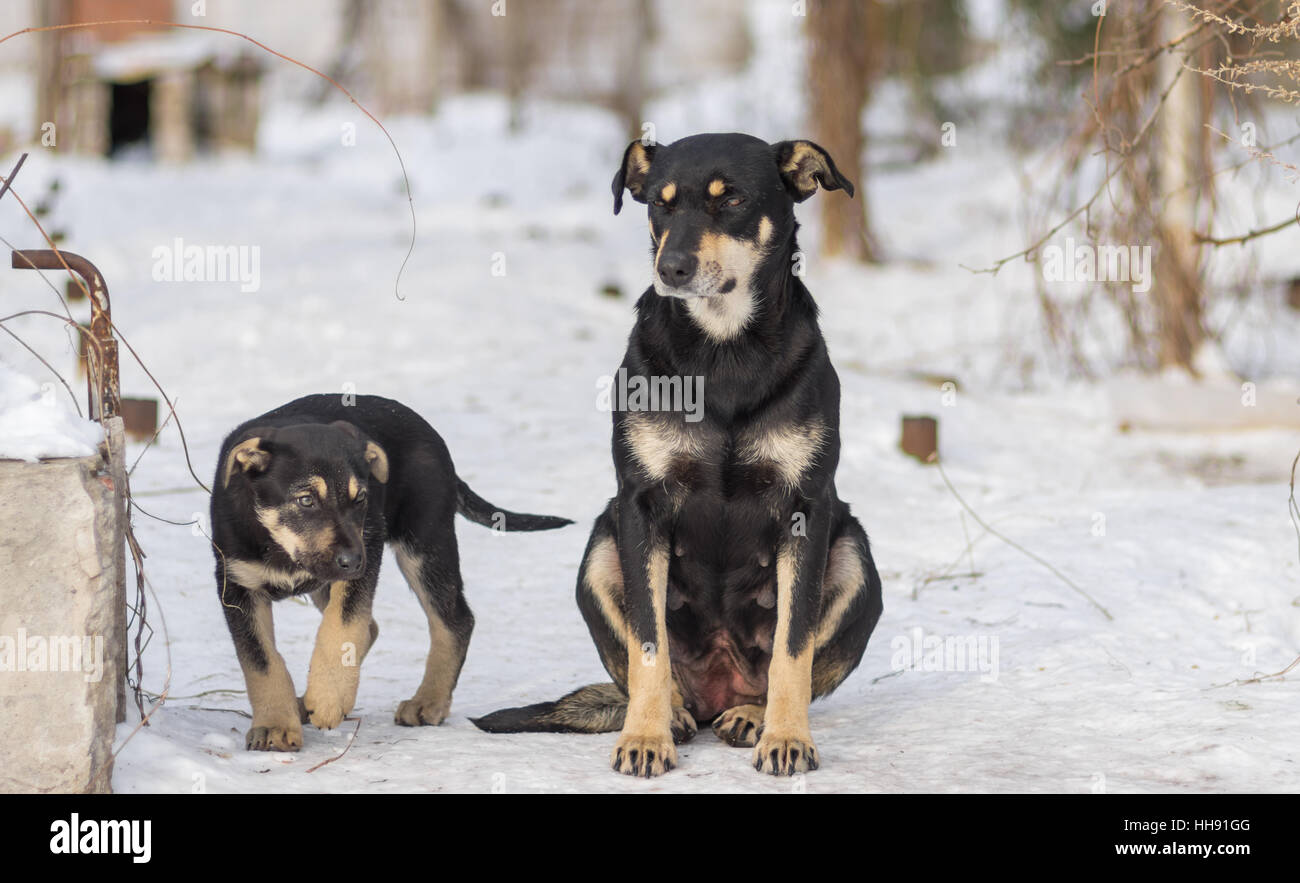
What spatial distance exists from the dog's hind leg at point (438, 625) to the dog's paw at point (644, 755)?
879mm

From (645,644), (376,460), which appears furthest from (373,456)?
(645,644)

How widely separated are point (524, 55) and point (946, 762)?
27.4 meters

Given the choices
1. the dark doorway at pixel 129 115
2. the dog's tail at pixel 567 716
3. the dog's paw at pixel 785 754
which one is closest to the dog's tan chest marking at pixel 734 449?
the dog's paw at pixel 785 754

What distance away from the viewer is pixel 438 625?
4.79m

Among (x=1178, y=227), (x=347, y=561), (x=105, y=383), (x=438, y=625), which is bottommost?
(x=438, y=625)

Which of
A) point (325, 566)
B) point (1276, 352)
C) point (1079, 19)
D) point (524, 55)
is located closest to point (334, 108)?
point (524, 55)

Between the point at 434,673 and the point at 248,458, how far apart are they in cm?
107

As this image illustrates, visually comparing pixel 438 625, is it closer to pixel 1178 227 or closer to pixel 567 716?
pixel 567 716

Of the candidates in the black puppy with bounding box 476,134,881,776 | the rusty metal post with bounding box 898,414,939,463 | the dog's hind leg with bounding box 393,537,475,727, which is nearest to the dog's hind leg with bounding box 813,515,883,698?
the black puppy with bounding box 476,134,881,776

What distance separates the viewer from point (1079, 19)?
19.7 metres

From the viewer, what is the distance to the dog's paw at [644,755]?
400 cm

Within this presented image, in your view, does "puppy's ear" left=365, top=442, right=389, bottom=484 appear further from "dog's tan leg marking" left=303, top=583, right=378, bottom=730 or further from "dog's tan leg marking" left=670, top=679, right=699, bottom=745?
"dog's tan leg marking" left=670, top=679, right=699, bottom=745

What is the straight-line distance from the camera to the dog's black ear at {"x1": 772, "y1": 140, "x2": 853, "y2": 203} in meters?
4.38
